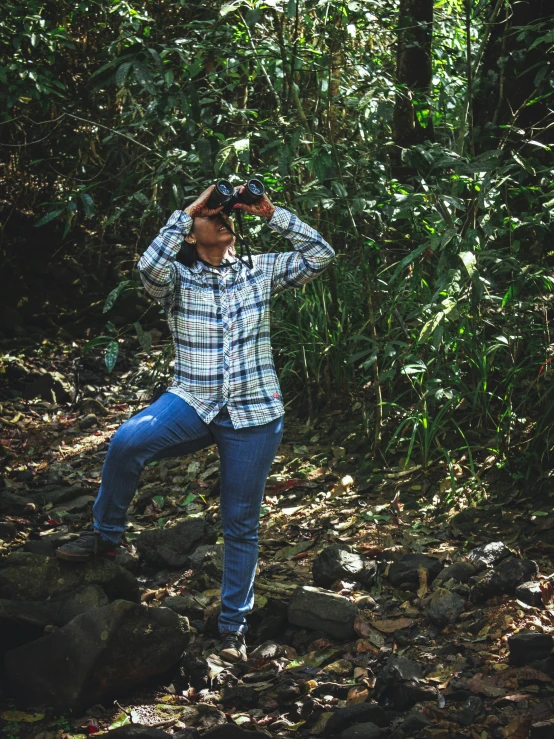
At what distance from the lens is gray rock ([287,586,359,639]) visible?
11.4 feet

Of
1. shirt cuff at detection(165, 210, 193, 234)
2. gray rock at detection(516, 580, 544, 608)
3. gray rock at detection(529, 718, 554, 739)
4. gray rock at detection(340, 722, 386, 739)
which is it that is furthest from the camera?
gray rock at detection(516, 580, 544, 608)

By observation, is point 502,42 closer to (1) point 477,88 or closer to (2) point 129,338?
(1) point 477,88

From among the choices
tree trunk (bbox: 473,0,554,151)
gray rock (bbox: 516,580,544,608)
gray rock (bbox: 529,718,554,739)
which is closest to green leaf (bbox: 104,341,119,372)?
gray rock (bbox: 516,580,544,608)

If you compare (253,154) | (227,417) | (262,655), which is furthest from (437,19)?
(262,655)

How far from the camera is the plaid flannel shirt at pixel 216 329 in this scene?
312cm

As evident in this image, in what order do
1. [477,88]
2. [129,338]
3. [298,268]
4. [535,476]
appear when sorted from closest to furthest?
[298,268]
[535,476]
[477,88]
[129,338]

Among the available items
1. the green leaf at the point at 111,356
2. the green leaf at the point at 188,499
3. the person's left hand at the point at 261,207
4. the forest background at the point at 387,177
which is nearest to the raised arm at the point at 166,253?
the person's left hand at the point at 261,207

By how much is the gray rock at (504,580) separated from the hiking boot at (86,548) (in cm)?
143

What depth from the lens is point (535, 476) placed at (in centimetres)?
442

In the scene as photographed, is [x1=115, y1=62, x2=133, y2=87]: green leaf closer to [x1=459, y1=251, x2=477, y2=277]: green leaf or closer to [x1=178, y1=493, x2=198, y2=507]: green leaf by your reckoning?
[x1=459, y1=251, x2=477, y2=277]: green leaf

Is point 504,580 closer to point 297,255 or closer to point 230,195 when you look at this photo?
→ point 297,255

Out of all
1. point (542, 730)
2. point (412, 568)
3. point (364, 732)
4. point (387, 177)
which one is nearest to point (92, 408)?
Answer: point (387, 177)

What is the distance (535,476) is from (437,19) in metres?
3.16

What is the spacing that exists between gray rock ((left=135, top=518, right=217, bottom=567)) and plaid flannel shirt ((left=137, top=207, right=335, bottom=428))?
140 cm
